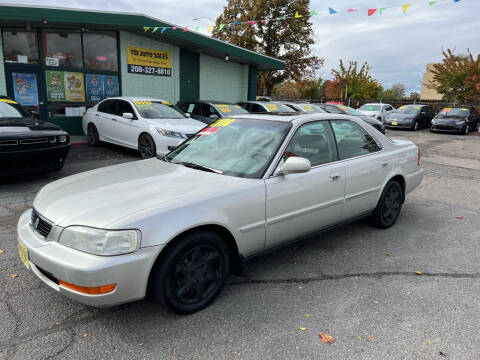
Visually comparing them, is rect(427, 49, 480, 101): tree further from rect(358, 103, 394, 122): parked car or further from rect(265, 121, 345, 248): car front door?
rect(265, 121, 345, 248): car front door

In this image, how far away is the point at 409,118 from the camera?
19.5 m

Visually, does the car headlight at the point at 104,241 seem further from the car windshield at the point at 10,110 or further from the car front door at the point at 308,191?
the car windshield at the point at 10,110

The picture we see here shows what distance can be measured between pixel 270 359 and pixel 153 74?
12.6 m

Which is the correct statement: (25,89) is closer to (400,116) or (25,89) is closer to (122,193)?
(122,193)

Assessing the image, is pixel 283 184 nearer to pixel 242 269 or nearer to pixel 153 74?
pixel 242 269

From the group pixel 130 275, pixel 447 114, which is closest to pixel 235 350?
pixel 130 275

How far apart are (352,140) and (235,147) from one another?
1.50m

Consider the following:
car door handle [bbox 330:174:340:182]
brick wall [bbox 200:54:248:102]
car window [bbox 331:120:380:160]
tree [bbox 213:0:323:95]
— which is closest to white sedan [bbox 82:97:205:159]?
car window [bbox 331:120:380:160]

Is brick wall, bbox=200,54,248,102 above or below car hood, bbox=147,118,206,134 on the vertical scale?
above

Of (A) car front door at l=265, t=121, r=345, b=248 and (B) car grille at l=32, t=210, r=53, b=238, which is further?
(A) car front door at l=265, t=121, r=345, b=248

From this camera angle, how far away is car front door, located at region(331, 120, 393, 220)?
4.03 metres

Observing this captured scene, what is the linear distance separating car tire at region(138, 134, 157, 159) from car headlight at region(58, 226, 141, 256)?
5.99m

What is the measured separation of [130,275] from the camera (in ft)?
7.98

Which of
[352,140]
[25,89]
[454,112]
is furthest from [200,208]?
[454,112]
